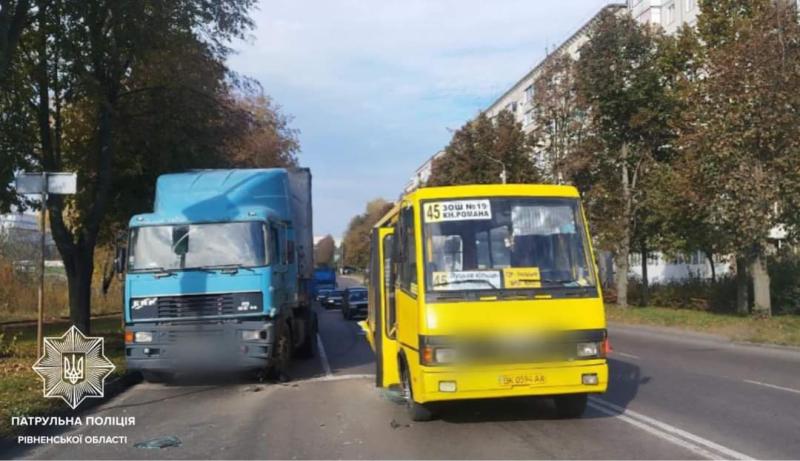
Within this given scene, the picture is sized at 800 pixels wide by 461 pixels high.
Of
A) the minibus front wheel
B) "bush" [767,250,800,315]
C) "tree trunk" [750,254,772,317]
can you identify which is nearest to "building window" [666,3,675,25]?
"bush" [767,250,800,315]

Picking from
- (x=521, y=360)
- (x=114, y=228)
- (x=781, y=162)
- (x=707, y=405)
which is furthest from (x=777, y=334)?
(x=114, y=228)

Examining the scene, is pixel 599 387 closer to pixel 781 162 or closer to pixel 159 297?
pixel 159 297

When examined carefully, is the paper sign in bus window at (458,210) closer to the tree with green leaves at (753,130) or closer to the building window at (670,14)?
the tree with green leaves at (753,130)

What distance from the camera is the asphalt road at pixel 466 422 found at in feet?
24.7

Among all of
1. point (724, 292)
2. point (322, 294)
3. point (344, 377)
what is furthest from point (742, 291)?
point (322, 294)

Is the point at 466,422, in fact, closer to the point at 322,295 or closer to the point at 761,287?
the point at 761,287

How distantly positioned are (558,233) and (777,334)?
45.1 feet

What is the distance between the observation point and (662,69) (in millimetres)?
30906

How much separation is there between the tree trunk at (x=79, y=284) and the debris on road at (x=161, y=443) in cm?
1059

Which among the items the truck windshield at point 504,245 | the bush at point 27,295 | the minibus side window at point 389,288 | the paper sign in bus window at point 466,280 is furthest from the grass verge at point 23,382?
the bush at point 27,295

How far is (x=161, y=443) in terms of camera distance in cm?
827

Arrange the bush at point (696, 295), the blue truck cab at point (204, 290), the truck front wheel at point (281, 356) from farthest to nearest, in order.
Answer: the bush at point (696, 295), the truck front wheel at point (281, 356), the blue truck cab at point (204, 290)

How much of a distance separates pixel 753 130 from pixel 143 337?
57.4ft

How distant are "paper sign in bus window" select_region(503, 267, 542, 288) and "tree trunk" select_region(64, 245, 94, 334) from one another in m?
13.0
